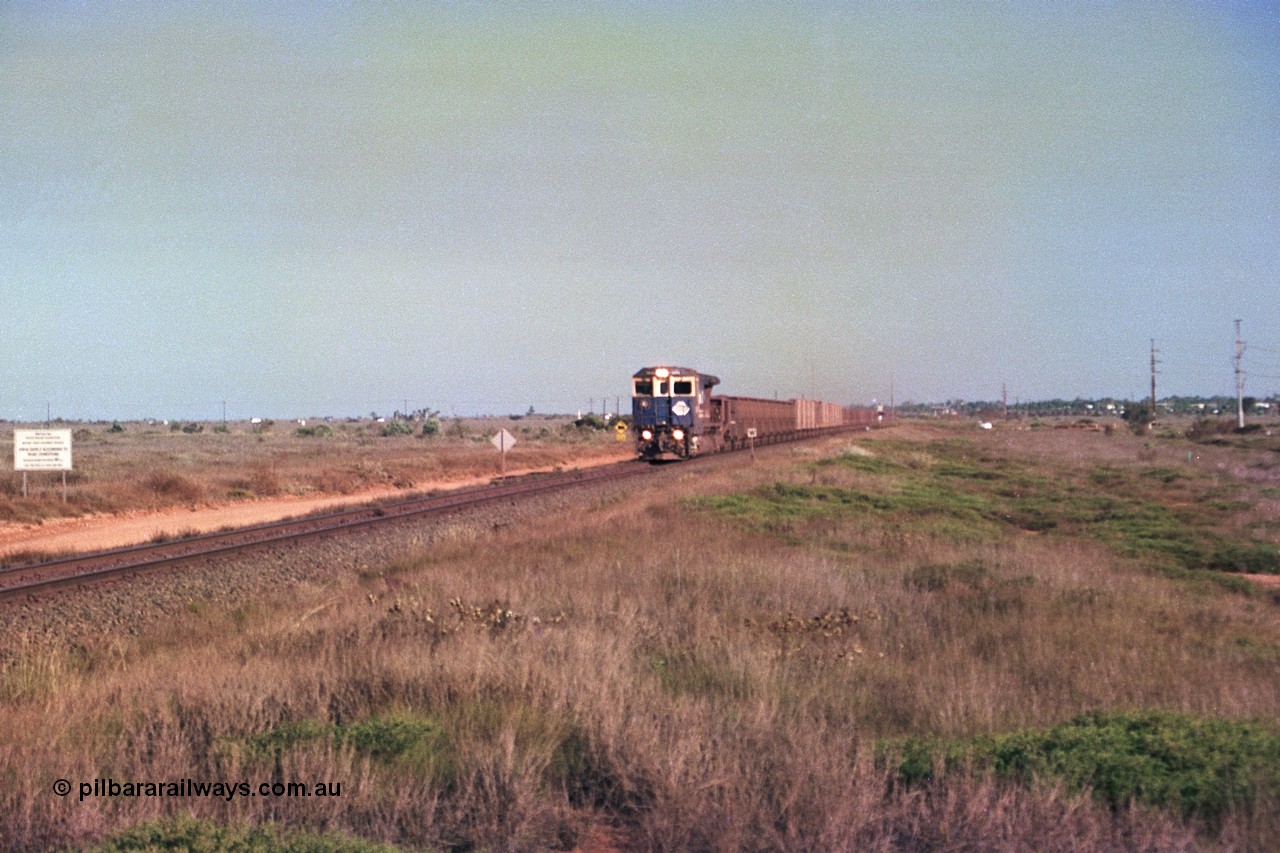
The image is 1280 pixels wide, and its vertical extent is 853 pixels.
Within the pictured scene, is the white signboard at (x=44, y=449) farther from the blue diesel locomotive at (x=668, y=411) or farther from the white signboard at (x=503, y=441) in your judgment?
the blue diesel locomotive at (x=668, y=411)

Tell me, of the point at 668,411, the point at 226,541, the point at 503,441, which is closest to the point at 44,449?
the point at 226,541

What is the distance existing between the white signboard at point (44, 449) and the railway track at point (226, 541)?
638 cm

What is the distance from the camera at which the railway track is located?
50.7 feet

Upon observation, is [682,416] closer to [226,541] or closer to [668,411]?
[668,411]

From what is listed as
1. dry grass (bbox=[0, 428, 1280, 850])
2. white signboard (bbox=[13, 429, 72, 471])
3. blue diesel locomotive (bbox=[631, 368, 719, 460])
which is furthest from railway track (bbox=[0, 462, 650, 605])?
blue diesel locomotive (bbox=[631, 368, 719, 460])

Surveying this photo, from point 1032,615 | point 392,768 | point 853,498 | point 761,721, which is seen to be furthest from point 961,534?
point 392,768

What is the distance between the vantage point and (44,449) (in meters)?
26.8

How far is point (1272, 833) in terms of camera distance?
5355 mm

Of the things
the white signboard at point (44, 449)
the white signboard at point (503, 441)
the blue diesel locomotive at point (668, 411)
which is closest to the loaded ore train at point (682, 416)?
the blue diesel locomotive at point (668, 411)

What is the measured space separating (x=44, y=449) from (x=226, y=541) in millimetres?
9593

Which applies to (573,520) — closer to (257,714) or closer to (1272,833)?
(257,714)

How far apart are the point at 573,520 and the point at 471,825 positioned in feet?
52.5

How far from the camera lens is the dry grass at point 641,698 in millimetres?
5637

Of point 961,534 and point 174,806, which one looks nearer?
point 174,806
